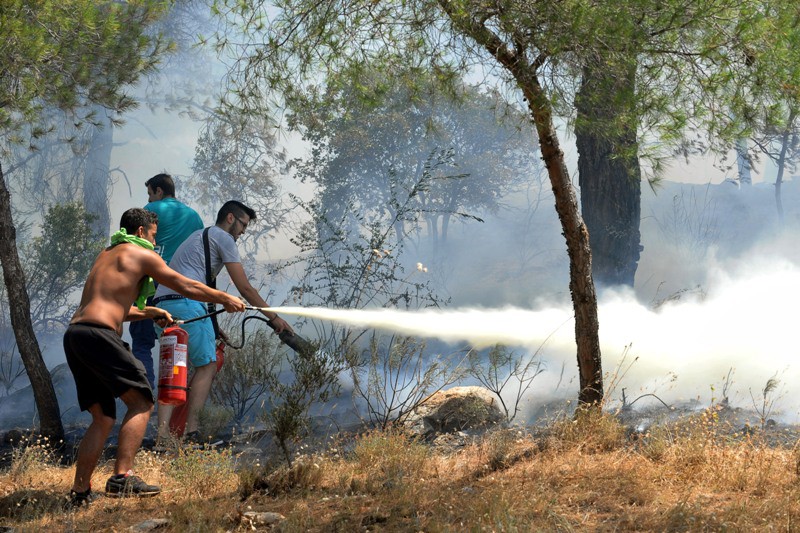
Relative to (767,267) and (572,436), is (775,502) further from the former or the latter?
(767,267)

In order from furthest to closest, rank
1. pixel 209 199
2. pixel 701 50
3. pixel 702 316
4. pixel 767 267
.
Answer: pixel 209 199
pixel 767 267
pixel 702 316
pixel 701 50

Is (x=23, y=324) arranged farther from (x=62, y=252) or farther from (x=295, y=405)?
(x=62, y=252)

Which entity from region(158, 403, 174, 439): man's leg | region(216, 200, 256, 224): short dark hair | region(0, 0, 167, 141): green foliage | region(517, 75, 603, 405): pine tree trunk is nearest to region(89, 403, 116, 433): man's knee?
region(158, 403, 174, 439): man's leg

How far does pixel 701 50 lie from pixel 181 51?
20.2 meters

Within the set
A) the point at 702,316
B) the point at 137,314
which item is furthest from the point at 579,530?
the point at 702,316

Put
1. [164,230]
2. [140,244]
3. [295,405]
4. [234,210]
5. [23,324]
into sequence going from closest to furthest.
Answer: [140,244]
[295,405]
[234,210]
[164,230]
[23,324]

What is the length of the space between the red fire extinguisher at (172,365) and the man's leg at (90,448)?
69 centimetres

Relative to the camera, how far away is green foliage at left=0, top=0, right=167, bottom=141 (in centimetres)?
626

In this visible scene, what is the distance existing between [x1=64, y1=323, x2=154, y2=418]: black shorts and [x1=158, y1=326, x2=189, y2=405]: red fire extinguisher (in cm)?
58

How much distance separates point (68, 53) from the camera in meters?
7.19

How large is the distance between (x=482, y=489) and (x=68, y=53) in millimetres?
5632

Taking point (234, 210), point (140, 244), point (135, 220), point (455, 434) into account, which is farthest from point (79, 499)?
point (455, 434)

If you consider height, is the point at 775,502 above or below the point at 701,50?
below

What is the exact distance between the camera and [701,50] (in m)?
4.93
